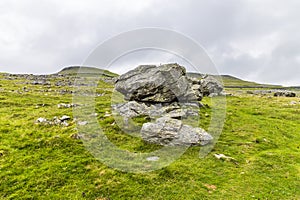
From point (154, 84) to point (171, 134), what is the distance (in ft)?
35.9

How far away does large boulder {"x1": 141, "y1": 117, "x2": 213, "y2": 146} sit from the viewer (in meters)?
24.5

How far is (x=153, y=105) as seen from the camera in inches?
1337

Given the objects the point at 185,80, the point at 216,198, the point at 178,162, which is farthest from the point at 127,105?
the point at 216,198

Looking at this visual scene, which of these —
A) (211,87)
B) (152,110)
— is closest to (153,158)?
(152,110)

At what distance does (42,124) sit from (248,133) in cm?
2455

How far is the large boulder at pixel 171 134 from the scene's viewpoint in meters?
24.5

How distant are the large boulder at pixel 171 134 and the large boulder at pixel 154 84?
28.5ft

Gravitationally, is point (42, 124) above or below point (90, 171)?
above

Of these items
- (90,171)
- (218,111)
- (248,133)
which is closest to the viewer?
(90,171)

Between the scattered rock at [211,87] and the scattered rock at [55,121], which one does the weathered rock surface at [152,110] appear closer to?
the scattered rock at [55,121]

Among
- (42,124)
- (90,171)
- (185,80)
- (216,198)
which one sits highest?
(185,80)

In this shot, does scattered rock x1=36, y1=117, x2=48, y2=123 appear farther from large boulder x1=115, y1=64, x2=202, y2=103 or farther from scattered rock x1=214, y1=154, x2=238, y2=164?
scattered rock x1=214, y1=154, x2=238, y2=164

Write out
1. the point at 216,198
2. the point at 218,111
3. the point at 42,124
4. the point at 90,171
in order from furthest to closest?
the point at 218,111
the point at 42,124
the point at 90,171
the point at 216,198

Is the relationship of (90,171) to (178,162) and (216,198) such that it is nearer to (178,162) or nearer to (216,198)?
(178,162)
